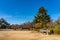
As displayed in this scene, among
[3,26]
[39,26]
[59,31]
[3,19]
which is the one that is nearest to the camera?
[59,31]

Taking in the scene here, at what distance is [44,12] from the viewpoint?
152 feet

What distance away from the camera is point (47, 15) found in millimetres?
47531

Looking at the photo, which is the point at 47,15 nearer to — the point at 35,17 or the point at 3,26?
the point at 35,17

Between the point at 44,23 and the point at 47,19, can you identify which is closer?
the point at 44,23

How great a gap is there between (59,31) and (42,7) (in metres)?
28.3

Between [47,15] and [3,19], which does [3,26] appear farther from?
[47,15]

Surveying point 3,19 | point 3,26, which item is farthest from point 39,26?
point 3,19

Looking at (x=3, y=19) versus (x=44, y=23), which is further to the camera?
(x=3, y=19)

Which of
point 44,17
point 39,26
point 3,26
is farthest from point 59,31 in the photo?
point 3,26

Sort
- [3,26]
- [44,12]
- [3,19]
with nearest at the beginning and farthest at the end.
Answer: [44,12] < [3,26] < [3,19]

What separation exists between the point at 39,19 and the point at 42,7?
486cm

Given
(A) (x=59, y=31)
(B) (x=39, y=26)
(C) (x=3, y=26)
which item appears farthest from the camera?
(C) (x=3, y=26)

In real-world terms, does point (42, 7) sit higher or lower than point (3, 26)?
higher

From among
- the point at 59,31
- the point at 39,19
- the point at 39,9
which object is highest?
the point at 39,9
